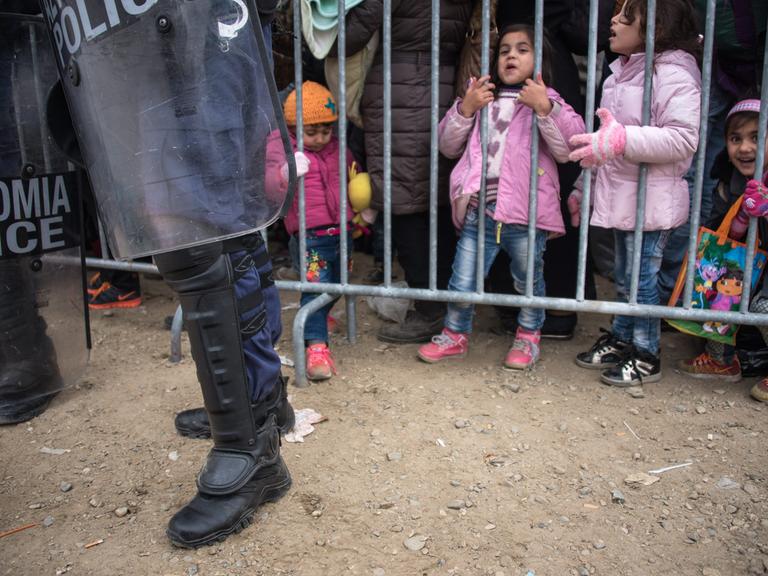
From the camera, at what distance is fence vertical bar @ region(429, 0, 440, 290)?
3.24 metres

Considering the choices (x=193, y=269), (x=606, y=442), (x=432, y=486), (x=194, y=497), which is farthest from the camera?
(x=606, y=442)

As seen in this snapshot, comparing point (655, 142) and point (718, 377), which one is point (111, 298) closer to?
point (655, 142)

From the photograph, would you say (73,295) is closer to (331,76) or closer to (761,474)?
(331,76)

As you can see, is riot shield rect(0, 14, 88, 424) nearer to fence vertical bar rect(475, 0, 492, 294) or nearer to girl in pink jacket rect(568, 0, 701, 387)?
fence vertical bar rect(475, 0, 492, 294)

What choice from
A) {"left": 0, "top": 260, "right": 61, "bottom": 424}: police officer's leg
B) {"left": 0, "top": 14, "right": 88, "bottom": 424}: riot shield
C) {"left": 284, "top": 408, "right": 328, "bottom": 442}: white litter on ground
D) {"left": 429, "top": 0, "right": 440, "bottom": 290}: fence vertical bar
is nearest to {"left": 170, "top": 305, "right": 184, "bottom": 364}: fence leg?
{"left": 0, "top": 14, "right": 88, "bottom": 424}: riot shield

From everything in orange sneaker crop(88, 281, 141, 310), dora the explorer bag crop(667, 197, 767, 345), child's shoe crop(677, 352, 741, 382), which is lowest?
child's shoe crop(677, 352, 741, 382)

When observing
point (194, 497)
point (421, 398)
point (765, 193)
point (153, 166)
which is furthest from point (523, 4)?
point (194, 497)

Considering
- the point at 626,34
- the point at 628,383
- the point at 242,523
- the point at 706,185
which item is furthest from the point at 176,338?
the point at 706,185

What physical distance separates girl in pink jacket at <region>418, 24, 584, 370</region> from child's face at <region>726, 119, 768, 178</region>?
61cm

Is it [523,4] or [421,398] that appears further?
[523,4]

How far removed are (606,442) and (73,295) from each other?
6.92ft

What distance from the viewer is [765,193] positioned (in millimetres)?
2971

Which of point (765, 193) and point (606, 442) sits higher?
point (765, 193)

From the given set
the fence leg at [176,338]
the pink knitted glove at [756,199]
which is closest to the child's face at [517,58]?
the pink knitted glove at [756,199]
